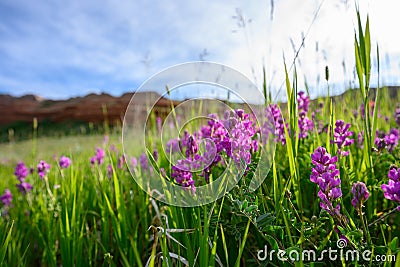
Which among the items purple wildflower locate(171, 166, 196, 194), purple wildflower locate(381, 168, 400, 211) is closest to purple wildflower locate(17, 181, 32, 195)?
purple wildflower locate(171, 166, 196, 194)

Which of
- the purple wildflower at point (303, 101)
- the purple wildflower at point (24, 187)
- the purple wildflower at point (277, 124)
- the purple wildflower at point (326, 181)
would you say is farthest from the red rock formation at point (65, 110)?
the purple wildflower at point (326, 181)

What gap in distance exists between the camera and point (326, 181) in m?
0.79

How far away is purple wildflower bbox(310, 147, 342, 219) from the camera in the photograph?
30.4 inches

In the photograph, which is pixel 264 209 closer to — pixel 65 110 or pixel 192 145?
pixel 192 145

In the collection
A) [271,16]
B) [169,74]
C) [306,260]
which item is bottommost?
[306,260]

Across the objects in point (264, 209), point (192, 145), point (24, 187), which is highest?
point (192, 145)

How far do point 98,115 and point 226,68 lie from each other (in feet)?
76.6

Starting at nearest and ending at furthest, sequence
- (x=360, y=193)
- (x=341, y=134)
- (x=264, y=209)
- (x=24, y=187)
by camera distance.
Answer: (x=360, y=193) → (x=264, y=209) → (x=341, y=134) → (x=24, y=187)

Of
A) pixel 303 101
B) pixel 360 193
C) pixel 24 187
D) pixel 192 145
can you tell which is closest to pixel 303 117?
pixel 303 101

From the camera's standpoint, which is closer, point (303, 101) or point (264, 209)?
point (264, 209)

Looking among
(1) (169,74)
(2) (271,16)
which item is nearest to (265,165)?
(1) (169,74)

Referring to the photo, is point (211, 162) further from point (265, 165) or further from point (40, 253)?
point (40, 253)

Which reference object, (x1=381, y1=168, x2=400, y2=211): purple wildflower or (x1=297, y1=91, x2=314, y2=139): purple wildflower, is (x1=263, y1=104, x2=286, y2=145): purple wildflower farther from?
(x1=381, y1=168, x2=400, y2=211): purple wildflower

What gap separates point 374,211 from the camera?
43.6 inches
